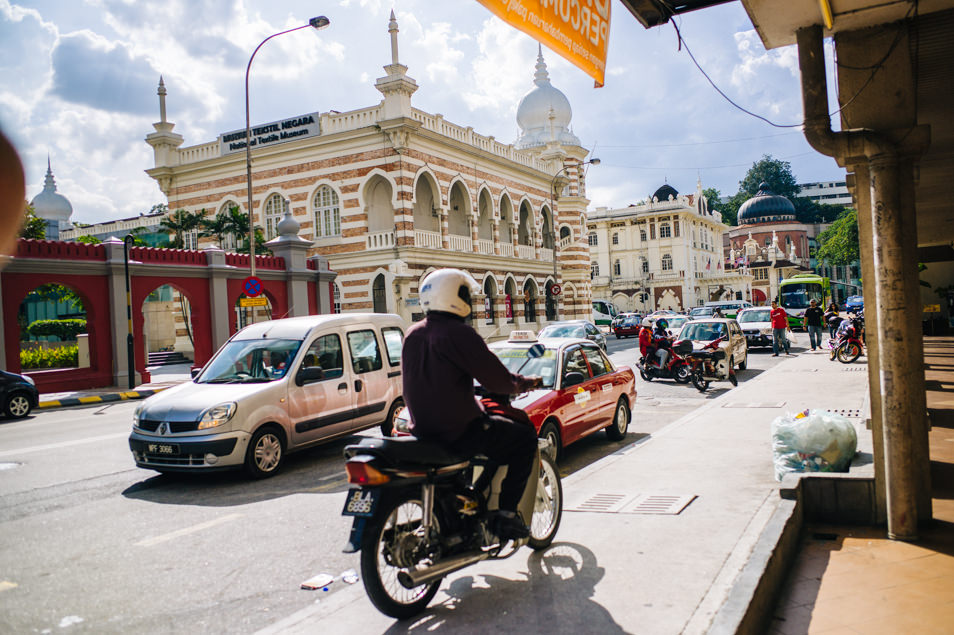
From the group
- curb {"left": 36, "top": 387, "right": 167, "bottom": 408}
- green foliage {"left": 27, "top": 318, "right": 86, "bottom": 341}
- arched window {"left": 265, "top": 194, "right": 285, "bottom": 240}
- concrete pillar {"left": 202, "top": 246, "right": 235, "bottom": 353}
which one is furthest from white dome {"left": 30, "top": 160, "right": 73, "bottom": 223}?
curb {"left": 36, "top": 387, "right": 167, "bottom": 408}

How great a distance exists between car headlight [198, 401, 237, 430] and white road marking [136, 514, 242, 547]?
1439 mm

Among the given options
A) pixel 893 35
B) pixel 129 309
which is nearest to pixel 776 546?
pixel 893 35

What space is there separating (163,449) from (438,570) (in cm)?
500

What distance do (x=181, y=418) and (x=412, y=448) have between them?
4.90 m

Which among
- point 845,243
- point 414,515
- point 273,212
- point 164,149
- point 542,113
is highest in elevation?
point 542,113

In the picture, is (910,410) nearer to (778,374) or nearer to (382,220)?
(778,374)

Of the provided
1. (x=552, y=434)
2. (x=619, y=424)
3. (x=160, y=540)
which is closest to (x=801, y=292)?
(x=619, y=424)

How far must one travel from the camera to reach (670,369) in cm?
1675

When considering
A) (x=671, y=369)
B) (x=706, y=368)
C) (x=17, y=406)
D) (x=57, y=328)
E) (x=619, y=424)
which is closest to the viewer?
(x=619, y=424)

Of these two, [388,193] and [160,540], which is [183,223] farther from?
[160,540]

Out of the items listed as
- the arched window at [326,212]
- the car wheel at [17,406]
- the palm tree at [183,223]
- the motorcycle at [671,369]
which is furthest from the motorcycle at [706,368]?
the palm tree at [183,223]

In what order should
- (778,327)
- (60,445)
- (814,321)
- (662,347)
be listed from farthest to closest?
1. (814,321)
2. (778,327)
3. (662,347)
4. (60,445)

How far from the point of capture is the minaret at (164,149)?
3472cm

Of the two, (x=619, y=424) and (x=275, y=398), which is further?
(x=619, y=424)
